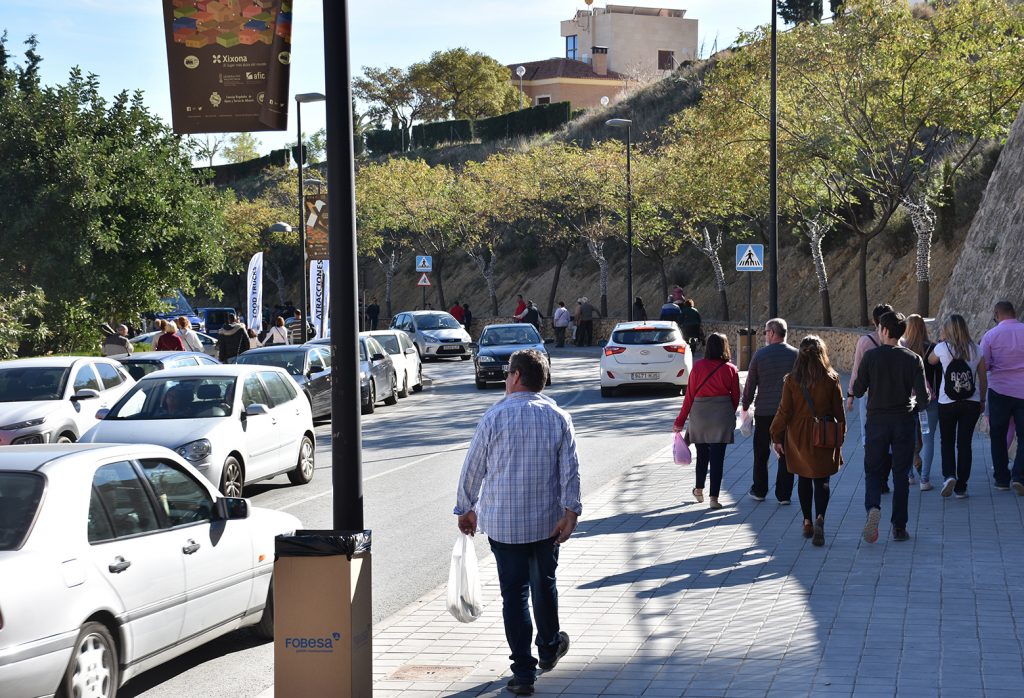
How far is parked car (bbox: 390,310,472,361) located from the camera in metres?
42.7

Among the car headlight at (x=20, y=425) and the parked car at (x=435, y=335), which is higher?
the car headlight at (x=20, y=425)

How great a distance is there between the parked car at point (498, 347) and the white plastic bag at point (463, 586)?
21961 millimetres

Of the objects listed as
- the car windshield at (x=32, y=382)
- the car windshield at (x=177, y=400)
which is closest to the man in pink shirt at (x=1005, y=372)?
the car windshield at (x=177, y=400)

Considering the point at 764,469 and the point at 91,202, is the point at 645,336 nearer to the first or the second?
the point at 91,202

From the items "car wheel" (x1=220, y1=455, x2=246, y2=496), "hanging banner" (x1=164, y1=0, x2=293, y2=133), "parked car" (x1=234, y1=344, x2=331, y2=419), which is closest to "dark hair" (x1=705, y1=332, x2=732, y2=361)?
"car wheel" (x1=220, y1=455, x2=246, y2=496)

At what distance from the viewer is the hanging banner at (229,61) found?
7.73 metres

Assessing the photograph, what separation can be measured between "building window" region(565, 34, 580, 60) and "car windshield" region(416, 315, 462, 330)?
7596 cm

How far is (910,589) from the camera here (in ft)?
28.2

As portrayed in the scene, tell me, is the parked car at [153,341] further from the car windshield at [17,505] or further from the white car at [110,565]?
the car windshield at [17,505]

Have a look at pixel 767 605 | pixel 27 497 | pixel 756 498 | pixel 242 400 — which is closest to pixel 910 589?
pixel 767 605

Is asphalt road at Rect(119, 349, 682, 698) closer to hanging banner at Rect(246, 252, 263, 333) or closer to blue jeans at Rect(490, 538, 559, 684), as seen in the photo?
blue jeans at Rect(490, 538, 559, 684)

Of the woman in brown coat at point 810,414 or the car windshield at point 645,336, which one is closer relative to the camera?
the woman in brown coat at point 810,414

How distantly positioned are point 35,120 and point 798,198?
2016 centimetres

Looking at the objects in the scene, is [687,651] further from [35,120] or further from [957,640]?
[35,120]
